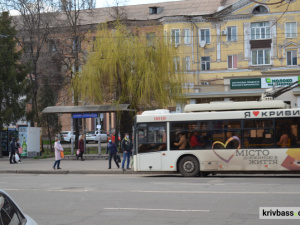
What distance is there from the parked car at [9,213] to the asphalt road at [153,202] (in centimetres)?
521

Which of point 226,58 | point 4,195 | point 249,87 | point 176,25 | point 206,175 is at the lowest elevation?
point 206,175

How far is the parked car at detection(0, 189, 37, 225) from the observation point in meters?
4.93

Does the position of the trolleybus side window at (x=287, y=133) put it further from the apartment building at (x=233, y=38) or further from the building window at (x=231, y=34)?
the building window at (x=231, y=34)

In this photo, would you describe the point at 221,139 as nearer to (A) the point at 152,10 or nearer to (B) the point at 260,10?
(B) the point at 260,10

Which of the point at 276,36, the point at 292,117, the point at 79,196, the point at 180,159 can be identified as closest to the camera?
the point at 79,196

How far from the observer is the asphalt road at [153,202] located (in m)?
10.8

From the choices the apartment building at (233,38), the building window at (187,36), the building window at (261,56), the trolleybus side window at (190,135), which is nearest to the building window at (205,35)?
the apartment building at (233,38)

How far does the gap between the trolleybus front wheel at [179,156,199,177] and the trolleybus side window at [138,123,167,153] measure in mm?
1134

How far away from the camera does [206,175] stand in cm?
2344

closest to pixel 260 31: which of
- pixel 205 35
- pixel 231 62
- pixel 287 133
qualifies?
pixel 231 62

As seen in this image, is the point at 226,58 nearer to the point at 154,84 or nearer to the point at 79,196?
the point at 154,84

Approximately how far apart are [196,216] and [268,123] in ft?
38.1

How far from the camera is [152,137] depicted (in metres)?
23.4

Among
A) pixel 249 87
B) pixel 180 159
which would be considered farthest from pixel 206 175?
pixel 249 87
